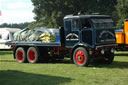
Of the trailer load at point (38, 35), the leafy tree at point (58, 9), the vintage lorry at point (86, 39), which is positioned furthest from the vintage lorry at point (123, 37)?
the leafy tree at point (58, 9)

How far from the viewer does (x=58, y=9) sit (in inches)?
1877

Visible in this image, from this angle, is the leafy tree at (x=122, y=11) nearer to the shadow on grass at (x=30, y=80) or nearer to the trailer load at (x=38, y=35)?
the trailer load at (x=38, y=35)

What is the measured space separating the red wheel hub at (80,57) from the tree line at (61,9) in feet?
102

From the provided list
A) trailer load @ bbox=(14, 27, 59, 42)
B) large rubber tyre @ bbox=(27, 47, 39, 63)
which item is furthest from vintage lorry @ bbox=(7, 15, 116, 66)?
large rubber tyre @ bbox=(27, 47, 39, 63)

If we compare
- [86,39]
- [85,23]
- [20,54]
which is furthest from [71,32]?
[20,54]

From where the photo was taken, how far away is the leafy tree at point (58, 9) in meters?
46.9

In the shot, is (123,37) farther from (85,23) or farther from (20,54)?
(20,54)

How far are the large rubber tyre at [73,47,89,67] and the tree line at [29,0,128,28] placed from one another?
30901 millimetres

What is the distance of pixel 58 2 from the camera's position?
158 feet

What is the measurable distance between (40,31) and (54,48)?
2.09m

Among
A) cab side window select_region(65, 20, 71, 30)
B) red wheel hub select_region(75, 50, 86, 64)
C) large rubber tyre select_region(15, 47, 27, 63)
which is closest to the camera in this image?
red wheel hub select_region(75, 50, 86, 64)

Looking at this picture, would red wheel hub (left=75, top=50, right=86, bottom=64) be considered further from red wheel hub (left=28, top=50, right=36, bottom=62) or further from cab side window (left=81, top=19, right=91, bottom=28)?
red wheel hub (left=28, top=50, right=36, bottom=62)

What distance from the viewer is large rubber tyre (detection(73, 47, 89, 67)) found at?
1390 centimetres

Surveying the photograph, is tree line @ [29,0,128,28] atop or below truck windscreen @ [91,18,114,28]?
atop
